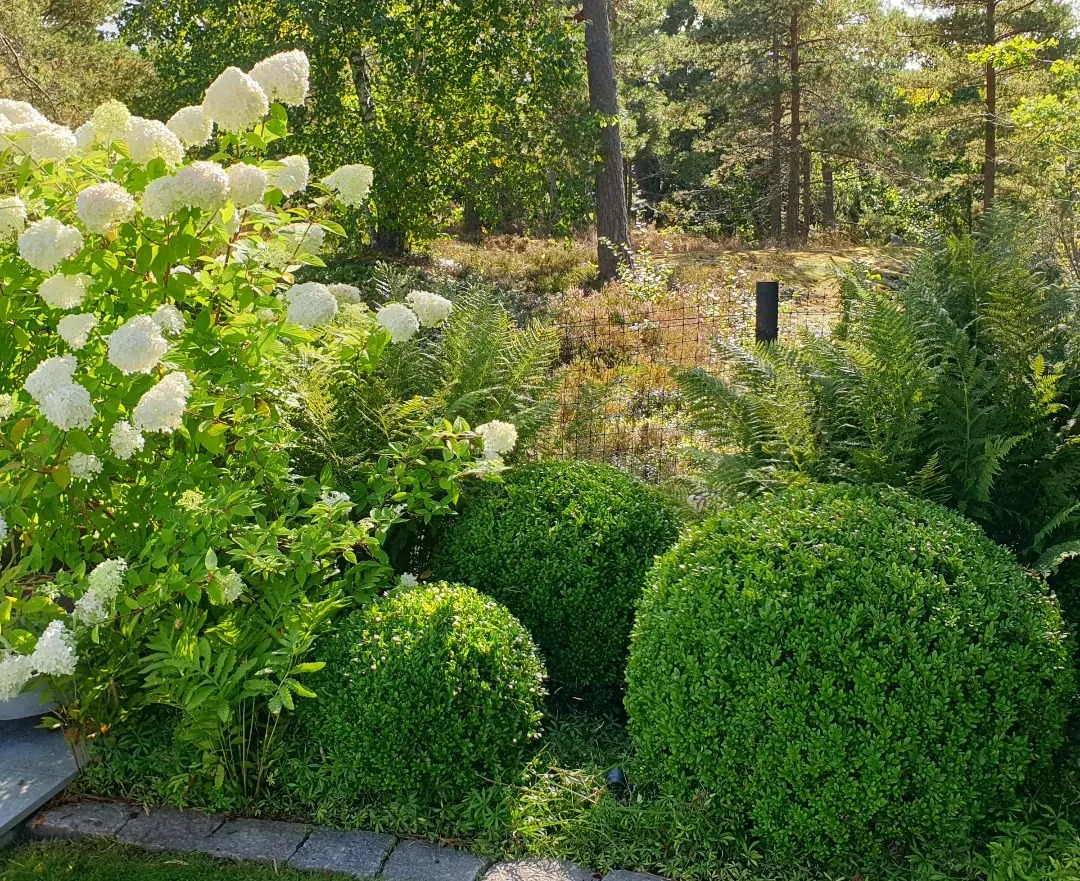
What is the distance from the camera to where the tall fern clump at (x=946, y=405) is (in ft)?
9.61

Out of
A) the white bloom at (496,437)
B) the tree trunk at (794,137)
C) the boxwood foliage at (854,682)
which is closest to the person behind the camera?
the boxwood foliage at (854,682)

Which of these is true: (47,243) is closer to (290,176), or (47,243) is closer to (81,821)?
(290,176)

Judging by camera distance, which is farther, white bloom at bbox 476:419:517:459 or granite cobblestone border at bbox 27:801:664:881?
white bloom at bbox 476:419:517:459

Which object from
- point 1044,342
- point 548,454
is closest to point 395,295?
point 548,454

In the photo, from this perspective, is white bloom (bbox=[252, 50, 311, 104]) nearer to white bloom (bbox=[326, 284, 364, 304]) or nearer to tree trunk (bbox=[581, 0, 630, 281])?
white bloom (bbox=[326, 284, 364, 304])

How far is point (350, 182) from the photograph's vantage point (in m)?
2.91

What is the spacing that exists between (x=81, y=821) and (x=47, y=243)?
1.72 meters

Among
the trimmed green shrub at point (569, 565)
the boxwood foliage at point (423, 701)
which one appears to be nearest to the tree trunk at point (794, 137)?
the trimmed green shrub at point (569, 565)

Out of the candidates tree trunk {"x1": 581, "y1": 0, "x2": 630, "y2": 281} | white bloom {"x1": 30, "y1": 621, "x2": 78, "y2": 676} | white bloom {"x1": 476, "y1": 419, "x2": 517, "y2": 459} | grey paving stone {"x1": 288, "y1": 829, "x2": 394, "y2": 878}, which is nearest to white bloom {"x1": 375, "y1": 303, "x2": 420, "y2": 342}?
white bloom {"x1": 476, "y1": 419, "x2": 517, "y2": 459}

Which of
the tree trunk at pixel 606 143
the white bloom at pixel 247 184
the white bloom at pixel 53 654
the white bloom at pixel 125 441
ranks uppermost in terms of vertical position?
the tree trunk at pixel 606 143

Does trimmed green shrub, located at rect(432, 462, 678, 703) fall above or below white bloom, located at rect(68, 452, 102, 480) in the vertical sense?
below

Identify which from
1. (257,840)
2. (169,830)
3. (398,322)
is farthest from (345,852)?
(398,322)

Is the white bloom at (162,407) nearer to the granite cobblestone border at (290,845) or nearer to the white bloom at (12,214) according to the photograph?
the white bloom at (12,214)

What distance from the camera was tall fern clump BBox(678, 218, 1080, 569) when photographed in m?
2.93
